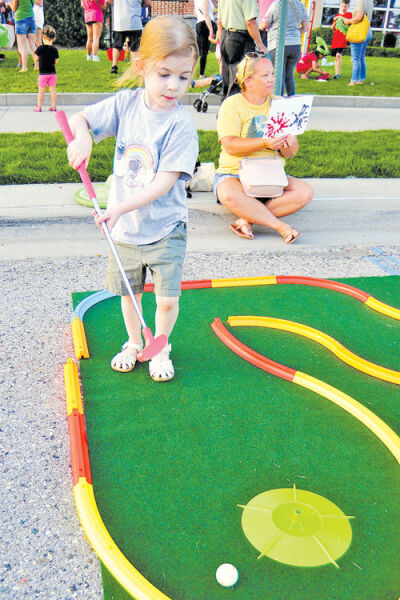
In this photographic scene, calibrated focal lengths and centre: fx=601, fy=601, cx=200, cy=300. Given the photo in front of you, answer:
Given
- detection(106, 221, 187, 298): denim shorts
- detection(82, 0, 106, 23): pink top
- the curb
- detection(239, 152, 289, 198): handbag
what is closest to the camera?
detection(106, 221, 187, 298): denim shorts

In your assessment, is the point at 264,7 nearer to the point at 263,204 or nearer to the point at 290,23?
the point at 290,23

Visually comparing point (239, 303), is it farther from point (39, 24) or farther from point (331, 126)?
point (39, 24)

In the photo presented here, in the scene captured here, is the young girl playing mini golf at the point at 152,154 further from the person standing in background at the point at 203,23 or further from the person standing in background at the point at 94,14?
the person standing in background at the point at 94,14

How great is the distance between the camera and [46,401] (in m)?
2.74

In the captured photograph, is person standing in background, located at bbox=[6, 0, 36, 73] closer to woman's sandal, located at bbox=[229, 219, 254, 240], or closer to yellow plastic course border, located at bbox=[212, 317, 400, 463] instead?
woman's sandal, located at bbox=[229, 219, 254, 240]

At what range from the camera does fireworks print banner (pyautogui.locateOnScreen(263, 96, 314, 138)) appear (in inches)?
182

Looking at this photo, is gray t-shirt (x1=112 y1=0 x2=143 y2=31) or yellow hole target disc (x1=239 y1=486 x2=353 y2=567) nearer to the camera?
yellow hole target disc (x1=239 y1=486 x2=353 y2=567)

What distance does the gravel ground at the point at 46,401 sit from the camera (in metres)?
1.90

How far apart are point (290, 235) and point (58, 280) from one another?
6.04 ft

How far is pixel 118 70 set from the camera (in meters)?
11.5

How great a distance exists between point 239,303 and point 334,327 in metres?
0.59

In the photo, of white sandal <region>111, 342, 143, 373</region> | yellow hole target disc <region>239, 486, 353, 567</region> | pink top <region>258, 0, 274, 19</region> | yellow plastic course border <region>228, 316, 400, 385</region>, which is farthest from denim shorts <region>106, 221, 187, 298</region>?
pink top <region>258, 0, 274, 19</region>

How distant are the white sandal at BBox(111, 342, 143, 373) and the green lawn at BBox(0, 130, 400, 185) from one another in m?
3.46

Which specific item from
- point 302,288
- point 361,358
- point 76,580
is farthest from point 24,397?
point 302,288
